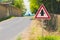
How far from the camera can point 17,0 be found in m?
97.5

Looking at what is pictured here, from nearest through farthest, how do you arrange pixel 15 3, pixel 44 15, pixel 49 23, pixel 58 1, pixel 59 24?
pixel 44 15, pixel 59 24, pixel 49 23, pixel 58 1, pixel 15 3

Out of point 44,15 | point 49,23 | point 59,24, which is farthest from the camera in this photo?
point 49,23

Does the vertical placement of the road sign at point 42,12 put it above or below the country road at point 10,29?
above

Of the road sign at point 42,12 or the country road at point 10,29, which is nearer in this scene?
the road sign at point 42,12

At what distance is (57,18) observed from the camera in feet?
65.3

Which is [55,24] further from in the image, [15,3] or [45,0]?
[15,3]

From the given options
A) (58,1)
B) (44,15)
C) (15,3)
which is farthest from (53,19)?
(15,3)

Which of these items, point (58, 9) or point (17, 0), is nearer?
point (58, 9)

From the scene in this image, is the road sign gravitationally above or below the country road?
above

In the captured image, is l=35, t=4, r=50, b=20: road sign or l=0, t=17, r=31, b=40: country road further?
l=0, t=17, r=31, b=40: country road

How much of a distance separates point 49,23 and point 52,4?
5.97 metres

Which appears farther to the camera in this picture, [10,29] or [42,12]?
[10,29]

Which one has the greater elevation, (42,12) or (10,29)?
(42,12)

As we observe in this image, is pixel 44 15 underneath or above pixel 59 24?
above
